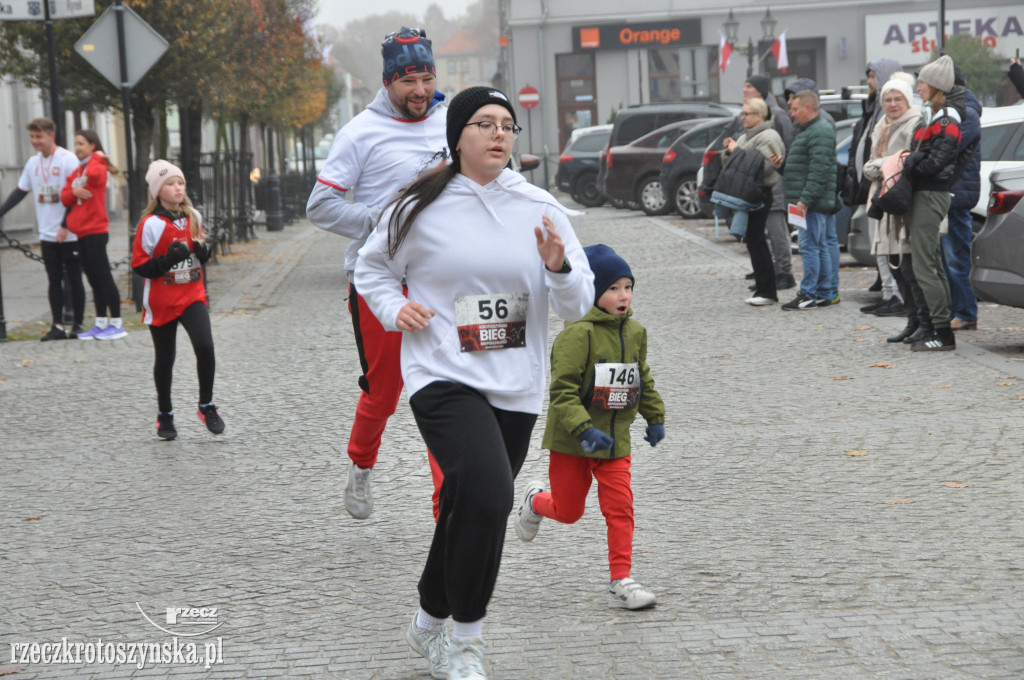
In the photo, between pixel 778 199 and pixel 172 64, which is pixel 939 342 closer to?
pixel 778 199

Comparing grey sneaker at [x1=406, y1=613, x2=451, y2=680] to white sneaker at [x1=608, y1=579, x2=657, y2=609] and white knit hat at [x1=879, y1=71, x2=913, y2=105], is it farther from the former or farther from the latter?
white knit hat at [x1=879, y1=71, x2=913, y2=105]

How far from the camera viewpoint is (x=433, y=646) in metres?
3.99

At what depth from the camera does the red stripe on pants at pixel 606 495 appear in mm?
4582

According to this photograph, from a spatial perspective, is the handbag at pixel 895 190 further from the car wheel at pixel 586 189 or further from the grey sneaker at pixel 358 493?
the car wheel at pixel 586 189

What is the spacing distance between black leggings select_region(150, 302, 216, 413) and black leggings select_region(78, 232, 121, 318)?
15.8 feet

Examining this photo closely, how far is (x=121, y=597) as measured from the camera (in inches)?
190

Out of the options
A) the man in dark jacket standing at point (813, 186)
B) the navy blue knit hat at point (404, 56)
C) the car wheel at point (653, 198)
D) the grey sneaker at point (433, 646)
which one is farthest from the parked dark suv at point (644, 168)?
the grey sneaker at point (433, 646)

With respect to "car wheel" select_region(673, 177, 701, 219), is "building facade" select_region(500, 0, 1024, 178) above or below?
above

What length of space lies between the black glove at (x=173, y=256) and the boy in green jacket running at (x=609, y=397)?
3.61 m

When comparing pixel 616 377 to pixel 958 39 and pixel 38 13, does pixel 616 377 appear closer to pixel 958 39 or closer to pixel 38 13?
pixel 38 13

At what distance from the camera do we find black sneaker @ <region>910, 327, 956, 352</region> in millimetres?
9492

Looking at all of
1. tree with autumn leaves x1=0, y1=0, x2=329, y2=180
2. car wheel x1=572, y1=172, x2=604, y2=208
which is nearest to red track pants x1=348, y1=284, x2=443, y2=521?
tree with autumn leaves x1=0, y1=0, x2=329, y2=180

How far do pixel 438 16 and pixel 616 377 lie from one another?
595 ft

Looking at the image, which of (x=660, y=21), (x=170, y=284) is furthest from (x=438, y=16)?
(x=170, y=284)
